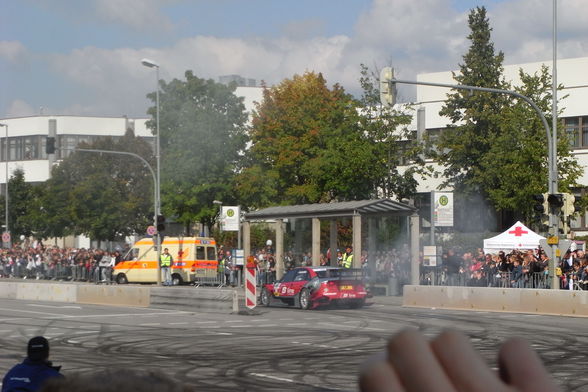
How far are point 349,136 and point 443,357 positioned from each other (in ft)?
177

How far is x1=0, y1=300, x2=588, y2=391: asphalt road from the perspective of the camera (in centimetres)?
1462

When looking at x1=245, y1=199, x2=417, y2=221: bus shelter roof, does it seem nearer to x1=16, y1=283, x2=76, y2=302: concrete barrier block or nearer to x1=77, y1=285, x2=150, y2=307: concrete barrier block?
x1=77, y1=285, x2=150, y2=307: concrete barrier block

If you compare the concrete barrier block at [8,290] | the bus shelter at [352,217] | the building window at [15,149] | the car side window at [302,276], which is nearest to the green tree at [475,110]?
the bus shelter at [352,217]

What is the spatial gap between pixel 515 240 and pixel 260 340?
2201 centimetres

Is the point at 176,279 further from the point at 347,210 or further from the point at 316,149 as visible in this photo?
the point at 347,210

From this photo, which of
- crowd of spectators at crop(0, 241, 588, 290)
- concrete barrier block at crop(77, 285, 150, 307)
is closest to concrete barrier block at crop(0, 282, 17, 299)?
concrete barrier block at crop(77, 285, 150, 307)

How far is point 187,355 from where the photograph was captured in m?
17.5

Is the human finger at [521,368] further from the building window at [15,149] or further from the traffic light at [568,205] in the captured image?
the building window at [15,149]

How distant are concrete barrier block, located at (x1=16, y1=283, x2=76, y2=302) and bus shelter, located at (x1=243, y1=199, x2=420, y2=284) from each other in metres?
6.64

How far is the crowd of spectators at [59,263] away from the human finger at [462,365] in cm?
5323

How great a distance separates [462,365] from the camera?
1.19 meters

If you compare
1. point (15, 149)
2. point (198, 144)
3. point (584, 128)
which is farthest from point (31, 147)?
point (584, 128)

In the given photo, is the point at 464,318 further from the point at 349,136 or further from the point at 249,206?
the point at 249,206

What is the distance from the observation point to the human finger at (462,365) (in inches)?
45.9
